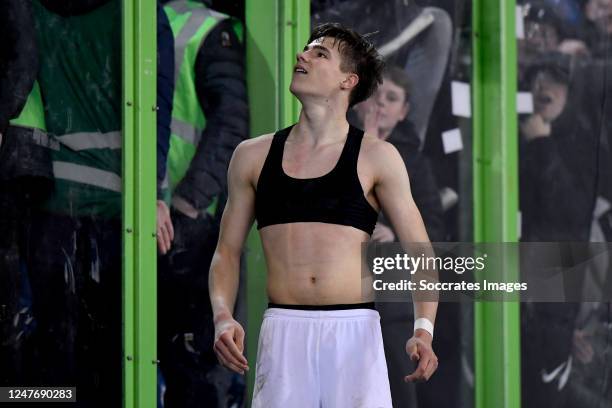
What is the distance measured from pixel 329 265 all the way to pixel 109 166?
140 cm

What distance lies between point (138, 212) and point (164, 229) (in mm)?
182

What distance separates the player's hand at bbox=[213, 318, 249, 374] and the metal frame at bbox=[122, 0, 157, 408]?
3.96ft

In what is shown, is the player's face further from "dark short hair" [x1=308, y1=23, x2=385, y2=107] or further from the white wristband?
the white wristband

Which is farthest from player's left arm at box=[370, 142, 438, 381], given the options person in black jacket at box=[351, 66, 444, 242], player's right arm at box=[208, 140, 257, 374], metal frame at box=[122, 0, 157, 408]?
person in black jacket at box=[351, 66, 444, 242]

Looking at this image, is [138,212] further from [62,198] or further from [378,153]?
[378,153]

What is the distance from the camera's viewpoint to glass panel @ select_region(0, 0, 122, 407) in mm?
4629

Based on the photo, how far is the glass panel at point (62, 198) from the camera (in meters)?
4.63

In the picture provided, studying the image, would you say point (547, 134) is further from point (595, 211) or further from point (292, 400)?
point (292, 400)

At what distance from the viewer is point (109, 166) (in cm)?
483

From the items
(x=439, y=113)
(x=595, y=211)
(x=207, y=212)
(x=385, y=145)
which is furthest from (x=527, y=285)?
(x=385, y=145)

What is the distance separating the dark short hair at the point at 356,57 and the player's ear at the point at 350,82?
0.05 feet

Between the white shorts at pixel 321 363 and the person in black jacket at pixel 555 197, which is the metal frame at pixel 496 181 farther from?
the white shorts at pixel 321 363

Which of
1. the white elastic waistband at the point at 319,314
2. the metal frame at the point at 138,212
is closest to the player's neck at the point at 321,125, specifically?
the white elastic waistband at the point at 319,314

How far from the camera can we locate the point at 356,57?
13.7 ft
